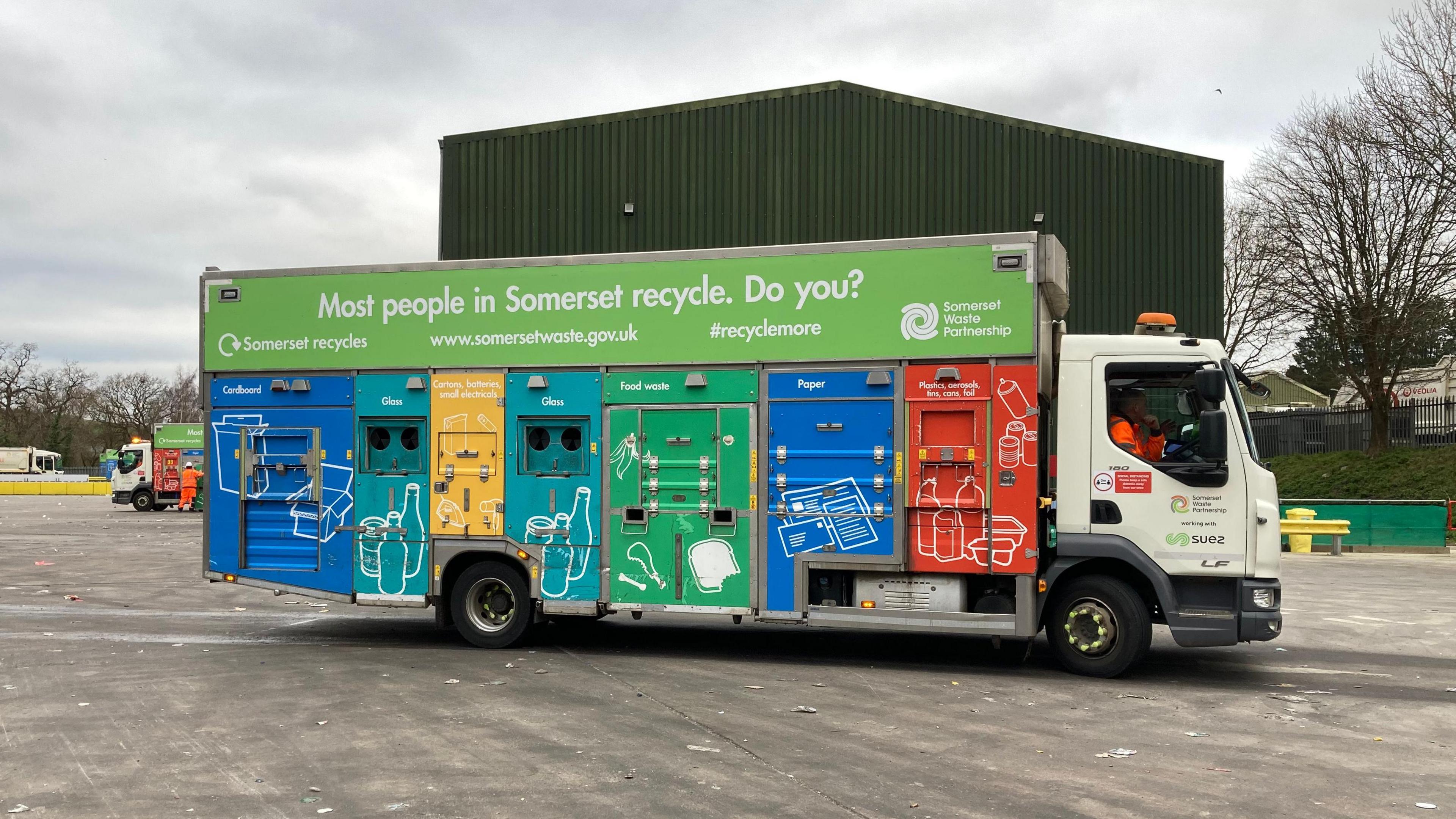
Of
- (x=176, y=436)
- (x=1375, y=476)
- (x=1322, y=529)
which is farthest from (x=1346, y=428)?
(x=176, y=436)

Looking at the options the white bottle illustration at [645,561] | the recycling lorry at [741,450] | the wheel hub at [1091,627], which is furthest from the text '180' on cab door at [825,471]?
the wheel hub at [1091,627]

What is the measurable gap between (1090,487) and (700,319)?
3.55 metres

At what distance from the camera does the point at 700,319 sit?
365 inches

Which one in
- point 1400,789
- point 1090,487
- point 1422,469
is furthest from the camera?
point 1422,469

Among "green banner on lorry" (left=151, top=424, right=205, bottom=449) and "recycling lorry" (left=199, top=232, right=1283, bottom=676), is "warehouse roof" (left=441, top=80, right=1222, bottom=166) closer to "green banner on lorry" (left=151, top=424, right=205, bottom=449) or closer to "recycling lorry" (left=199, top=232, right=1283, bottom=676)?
"recycling lorry" (left=199, top=232, right=1283, bottom=676)

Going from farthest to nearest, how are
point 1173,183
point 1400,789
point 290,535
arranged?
point 1173,183 < point 290,535 < point 1400,789

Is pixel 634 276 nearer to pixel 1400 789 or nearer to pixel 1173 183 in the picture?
pixel 1400 789

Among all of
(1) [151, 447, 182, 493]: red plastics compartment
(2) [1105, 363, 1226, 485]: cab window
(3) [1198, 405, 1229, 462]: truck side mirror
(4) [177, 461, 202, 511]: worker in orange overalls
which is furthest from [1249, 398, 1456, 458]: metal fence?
(1) [151, 447, 182, 493]: red plastics compartment

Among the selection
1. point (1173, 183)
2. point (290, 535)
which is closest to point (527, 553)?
point (290, 535)

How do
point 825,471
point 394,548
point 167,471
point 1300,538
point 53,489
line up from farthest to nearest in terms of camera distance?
1. point 53,489
2. point 167,471
3. point 1300,538
4. point 394,548
5. point 825,471

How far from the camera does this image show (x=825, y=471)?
8953 mm

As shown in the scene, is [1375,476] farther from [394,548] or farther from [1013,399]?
[394,548]

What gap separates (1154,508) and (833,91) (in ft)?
46.9

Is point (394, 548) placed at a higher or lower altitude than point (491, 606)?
higher
